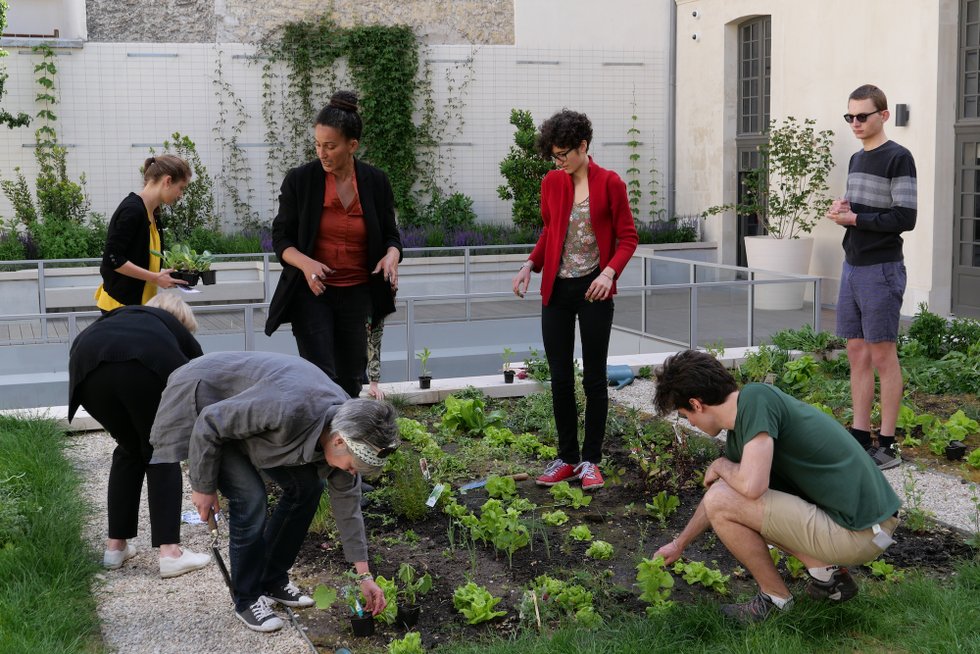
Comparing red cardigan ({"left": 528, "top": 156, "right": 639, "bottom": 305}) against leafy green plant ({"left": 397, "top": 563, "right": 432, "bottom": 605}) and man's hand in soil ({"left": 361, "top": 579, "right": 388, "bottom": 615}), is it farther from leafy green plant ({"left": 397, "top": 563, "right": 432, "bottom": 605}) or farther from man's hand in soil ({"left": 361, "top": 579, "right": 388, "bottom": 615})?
man's hand in soil ({"left": 361, "top": 579, "right": 388, "bottom": 615})

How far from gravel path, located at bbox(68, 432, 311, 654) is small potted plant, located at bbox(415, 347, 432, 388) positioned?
2501mm

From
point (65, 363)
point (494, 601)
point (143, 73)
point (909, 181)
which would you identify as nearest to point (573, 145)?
point (909, 181)

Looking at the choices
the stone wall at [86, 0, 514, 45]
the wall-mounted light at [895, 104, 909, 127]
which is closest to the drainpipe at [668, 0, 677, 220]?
the stone wall at [86, 0, 514, 45]

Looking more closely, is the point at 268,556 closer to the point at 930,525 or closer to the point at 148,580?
the point at 148,580

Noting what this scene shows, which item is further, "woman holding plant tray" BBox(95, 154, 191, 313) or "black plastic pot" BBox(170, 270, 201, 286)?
"black plastic pot" BBox(170, 270, 201, 286)

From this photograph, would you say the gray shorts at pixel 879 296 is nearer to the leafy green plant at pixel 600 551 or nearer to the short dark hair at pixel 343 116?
the leafy green plant at pixel 600 551

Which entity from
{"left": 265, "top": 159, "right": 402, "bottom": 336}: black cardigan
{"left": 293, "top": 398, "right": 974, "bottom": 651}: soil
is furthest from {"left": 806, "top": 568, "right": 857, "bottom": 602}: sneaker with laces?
{"left": 265, "top": 159, "right": 402, "bottom": 336}: black cardigan

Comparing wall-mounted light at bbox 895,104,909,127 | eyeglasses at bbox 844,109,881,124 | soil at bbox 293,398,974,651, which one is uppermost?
wall-mounted light at bbox 895,104,909,127

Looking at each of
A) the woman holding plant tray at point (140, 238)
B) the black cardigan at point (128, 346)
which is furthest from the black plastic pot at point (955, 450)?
the woman holding plant tray at point (140, 238)

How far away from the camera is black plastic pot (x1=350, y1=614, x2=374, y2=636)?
3.53 metres

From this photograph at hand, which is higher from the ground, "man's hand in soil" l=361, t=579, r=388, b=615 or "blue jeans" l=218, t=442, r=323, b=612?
"blue jeans" l=218, t=442, r=323, b=612

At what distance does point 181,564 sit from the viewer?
4184 mm

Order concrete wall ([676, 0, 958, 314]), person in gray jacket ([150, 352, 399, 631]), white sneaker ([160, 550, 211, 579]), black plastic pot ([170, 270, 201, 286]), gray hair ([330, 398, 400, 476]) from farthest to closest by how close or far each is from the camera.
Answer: concrete wall ([676, 0, 958, 314])
black plastic pot ([170, 270, 201, 286])
white sneaker ([160, 550, 211, 579])
person in gray jacket ([150, 352, 399, 631])
gray hair ([330, 398, 400, 476])

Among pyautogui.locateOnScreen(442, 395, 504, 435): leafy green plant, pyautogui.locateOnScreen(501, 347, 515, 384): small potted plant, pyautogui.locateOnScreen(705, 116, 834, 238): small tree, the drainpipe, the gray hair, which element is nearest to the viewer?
the gray hair
